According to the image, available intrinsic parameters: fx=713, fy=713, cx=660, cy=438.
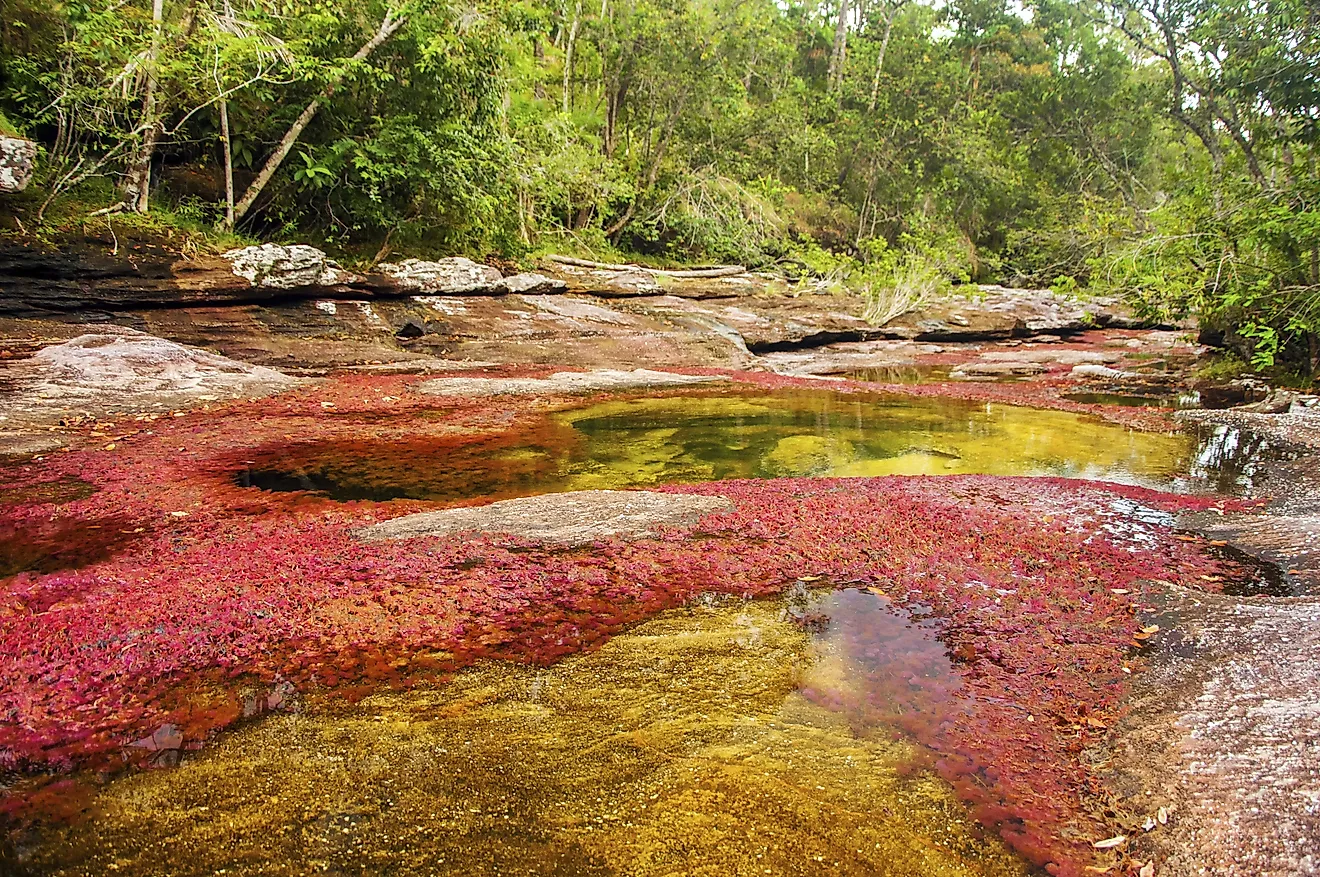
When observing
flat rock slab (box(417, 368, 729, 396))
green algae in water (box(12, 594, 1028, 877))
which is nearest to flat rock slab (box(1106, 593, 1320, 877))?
green algae in water (box(12, 594, 1028, 877))

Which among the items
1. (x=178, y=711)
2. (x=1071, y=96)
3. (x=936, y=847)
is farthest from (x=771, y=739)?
(x=1071, y=96)

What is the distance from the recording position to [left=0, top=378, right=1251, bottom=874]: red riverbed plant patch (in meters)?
3.49

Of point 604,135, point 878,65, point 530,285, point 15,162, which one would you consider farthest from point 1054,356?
point 15,162

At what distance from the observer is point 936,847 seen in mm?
2766

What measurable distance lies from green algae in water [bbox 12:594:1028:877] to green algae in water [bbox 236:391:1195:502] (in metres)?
4.31

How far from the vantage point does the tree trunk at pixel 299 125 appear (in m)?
17.0

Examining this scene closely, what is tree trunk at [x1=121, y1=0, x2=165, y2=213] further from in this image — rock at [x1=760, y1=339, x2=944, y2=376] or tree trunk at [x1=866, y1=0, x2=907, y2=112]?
tree trunk at [x1=866, y1=0, x2=907, y2=112]

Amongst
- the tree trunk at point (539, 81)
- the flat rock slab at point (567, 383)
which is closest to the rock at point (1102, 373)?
the flat rock slab at point (567, 383)

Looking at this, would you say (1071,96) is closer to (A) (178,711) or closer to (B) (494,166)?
(B) (494,166)

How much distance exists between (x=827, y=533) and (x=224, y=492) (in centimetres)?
617

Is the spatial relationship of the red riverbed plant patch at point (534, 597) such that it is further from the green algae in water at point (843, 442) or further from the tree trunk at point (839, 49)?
the tree trunk at point (839, 49)

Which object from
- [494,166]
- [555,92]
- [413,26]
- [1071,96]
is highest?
[1071,96]

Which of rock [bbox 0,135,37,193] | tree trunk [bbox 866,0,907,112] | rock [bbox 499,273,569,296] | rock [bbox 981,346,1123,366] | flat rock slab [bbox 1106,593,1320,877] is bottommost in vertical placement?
flat rock slab [bbox 1106,593,1320,877]

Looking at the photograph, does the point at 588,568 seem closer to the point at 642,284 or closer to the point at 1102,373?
the point at 642,284
